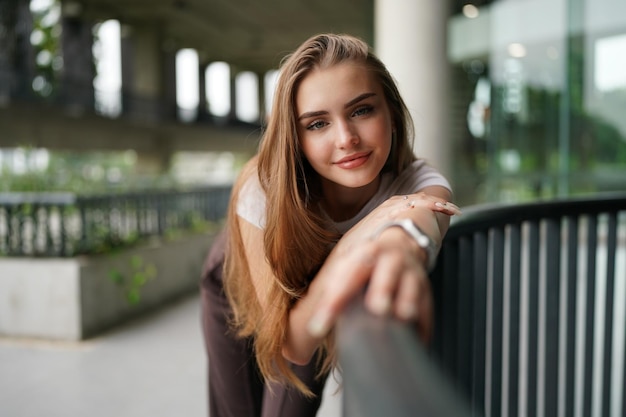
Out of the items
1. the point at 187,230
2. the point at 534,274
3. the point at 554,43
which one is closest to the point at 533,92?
the point at 554,43

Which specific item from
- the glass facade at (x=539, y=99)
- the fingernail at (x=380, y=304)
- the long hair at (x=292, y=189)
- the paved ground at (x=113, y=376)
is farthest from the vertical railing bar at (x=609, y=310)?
the glass facade at (x=539, y=99)

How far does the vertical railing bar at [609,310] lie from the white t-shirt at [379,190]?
1135 millimetres

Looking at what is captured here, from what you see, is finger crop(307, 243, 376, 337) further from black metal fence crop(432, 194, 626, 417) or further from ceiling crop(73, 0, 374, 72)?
ceiling crop(73, 0, 374, 72)

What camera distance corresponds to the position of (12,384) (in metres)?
4.30

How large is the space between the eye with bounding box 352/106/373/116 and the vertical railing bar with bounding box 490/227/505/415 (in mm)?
845

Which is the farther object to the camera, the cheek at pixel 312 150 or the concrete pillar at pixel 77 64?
the concrete pillar at pixel 77 64

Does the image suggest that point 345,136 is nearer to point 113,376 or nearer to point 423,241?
point 423,241

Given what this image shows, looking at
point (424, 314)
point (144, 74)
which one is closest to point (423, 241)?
point (424, 314)

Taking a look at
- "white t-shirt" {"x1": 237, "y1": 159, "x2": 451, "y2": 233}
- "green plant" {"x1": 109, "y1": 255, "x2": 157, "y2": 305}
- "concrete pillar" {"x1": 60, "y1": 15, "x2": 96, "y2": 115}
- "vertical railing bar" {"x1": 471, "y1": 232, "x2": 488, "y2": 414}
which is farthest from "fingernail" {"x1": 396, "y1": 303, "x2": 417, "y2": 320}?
"concrete pillar" {"x1": 60, "y1": 15, "x2": 96, "y2": 115}

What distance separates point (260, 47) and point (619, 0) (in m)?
22.6

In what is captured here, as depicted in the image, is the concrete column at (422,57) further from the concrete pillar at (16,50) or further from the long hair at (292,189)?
the concrete pillar at (16,50)

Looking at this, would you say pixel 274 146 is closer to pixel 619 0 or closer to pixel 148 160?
pixel 619 0

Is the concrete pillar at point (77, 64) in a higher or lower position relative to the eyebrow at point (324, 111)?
higher

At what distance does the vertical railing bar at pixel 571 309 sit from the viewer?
2344mm
